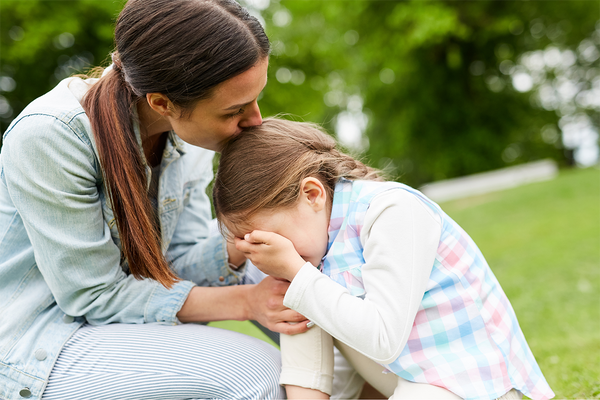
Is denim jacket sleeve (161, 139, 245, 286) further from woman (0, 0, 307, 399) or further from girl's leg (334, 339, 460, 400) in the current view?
girl's leg (334, 339, 460, 400)

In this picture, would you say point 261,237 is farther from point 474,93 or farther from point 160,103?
point 474,93

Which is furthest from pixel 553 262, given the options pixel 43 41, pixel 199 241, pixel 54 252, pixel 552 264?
pixel 43 41

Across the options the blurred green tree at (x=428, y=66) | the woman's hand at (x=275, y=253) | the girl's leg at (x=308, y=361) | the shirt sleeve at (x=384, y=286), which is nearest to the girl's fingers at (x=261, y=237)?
the woman's hand at (x=275, y=253)

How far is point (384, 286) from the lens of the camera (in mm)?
1494

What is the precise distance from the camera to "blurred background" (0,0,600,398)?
465 centimetres

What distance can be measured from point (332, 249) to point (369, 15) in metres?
12.5

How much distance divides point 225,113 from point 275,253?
0.51 meters

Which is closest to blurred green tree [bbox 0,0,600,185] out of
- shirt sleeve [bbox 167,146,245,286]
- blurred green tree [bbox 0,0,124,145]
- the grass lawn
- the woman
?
blurred green tree [bbox 0,0,124,145]

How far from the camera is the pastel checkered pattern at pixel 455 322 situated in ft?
5.13

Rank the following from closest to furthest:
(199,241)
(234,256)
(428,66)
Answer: (234,256) < (199,241) < (428,66)

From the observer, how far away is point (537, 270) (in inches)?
203

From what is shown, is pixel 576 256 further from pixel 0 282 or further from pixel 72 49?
pixel 72 49

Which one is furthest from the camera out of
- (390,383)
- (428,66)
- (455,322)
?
(428,66)

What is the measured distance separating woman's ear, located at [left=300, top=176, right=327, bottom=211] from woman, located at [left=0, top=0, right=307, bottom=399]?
1.03ft
